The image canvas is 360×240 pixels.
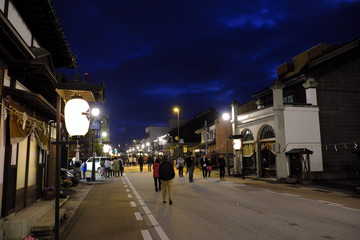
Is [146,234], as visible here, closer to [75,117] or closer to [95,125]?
[75,117]

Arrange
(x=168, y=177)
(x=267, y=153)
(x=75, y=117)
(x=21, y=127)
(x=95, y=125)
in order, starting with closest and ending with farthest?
(x=75, y=117) → (x=21, y=127) → (x=168, y=177) → (x=267, y=153) → (x=95, y=125)

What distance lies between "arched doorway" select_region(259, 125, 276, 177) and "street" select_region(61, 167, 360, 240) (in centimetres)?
1132

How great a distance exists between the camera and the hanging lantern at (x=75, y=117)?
6.85 m

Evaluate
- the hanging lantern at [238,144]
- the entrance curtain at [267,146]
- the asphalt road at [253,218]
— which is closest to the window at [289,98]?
the entrance curtain at [267,146]

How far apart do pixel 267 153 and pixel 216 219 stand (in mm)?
17671

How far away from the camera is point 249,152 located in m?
27.0

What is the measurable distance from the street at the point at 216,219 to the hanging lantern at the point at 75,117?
276 centimetres

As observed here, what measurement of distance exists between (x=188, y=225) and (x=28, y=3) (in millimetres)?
8374

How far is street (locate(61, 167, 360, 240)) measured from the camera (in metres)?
7.13

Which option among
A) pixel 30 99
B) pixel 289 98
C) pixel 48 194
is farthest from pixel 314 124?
pixel 30 99

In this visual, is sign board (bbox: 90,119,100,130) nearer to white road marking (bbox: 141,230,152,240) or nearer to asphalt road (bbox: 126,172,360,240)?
asphalt road (bbox: 126,172,360,240)

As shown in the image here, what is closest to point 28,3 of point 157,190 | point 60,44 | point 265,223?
point 60,44

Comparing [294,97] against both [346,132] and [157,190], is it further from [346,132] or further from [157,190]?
[157,190]

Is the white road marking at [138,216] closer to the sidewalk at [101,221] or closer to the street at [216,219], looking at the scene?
the street at [216,219]
